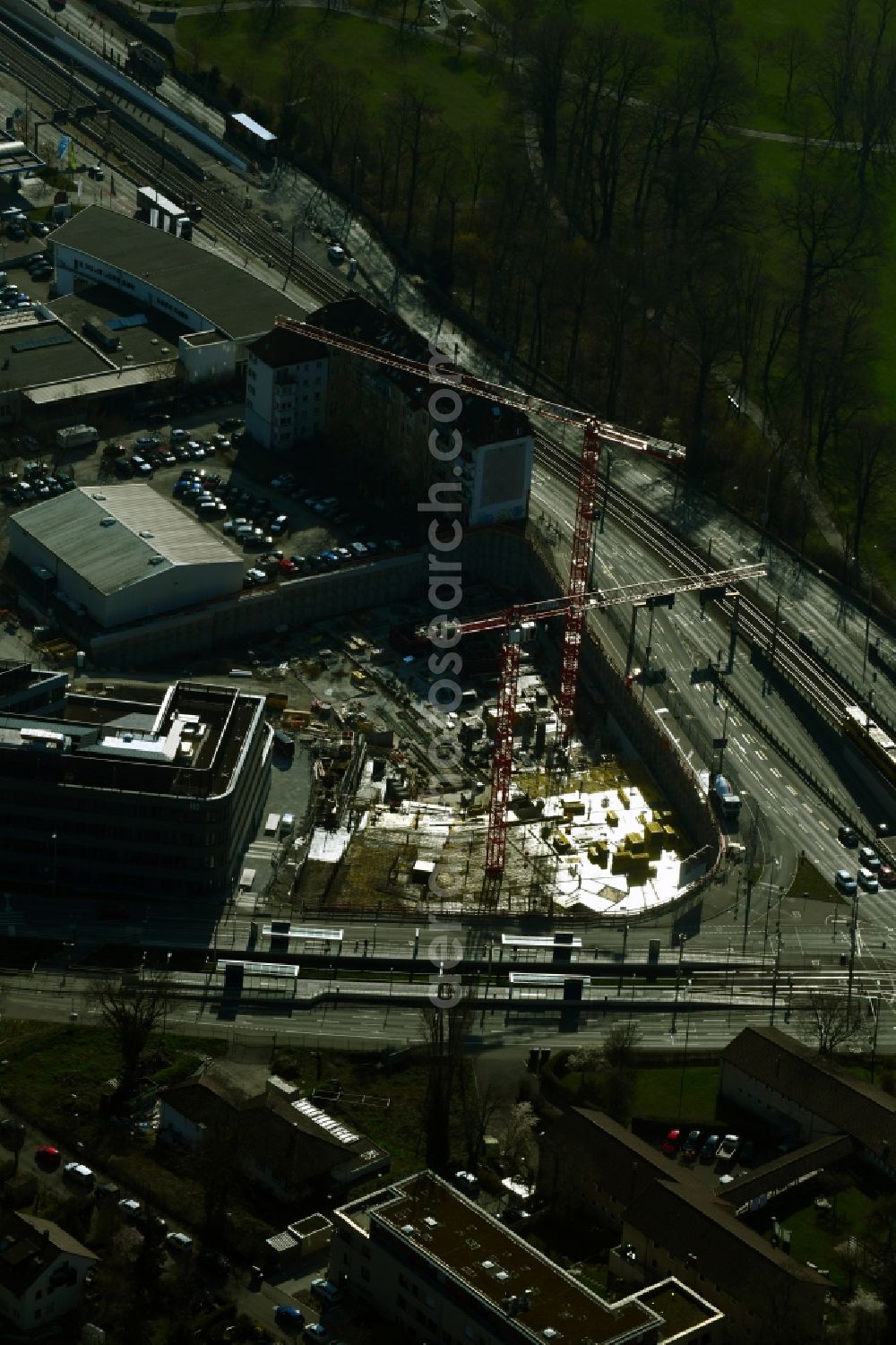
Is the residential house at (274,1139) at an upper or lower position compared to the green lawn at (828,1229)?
upper

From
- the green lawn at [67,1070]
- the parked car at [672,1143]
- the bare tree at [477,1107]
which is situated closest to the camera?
the green lawn at [67,1070]

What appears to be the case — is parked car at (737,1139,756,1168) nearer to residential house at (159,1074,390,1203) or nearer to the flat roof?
residential house at (159,1074,390,1203)

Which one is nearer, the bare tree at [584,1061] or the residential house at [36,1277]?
the residential house at [36,1277]

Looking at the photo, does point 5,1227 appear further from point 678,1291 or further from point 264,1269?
point 678,1291

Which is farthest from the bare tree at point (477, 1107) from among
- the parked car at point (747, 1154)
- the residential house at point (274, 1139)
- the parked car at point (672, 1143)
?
the parked car at point (747, 1154)

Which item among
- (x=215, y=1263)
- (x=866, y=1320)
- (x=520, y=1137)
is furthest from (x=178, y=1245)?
(x=866, y=1320)

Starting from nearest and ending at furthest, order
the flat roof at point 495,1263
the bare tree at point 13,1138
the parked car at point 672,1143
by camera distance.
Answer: the flat roof at point 495,1263, the bare tree at point 13,1138, the parked car at point 672,1143

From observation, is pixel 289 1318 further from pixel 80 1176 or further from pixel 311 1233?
pixel 80 1176

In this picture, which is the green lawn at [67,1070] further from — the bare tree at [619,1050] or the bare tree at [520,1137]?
the bare tree at [619,1050]

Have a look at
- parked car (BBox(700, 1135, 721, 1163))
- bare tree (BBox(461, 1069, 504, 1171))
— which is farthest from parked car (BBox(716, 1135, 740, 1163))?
bare tree (BBox(461, 1069, 504, 1171))
